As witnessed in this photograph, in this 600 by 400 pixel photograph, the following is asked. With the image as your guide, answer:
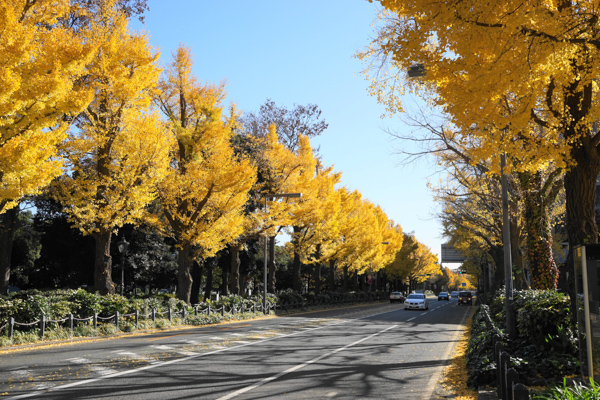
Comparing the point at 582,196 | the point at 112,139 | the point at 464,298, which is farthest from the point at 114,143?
the point at 464,298

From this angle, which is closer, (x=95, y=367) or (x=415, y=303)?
(x=95, y=367)

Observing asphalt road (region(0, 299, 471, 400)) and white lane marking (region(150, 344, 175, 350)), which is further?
white lane marking (region(150, 344, 175, 350))

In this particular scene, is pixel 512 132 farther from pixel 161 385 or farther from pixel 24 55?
pixel 24 55

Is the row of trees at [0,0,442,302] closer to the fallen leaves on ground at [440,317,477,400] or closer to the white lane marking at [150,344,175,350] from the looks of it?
the white lane marking at [150,344,175,350]

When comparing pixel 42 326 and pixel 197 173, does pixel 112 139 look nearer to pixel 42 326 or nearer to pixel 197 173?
pixel 197 173

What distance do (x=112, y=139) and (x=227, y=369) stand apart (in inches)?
454

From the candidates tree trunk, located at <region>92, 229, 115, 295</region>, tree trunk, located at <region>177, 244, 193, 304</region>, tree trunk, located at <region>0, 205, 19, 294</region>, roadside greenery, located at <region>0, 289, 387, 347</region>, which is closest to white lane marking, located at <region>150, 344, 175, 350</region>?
roadside greenery, located at <region>0, 289, 387, 347</region>

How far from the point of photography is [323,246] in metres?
41.0

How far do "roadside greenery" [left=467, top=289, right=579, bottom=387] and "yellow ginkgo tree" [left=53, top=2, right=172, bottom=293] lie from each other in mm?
12496

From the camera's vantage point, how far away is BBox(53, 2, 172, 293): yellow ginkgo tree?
1702 centimetres

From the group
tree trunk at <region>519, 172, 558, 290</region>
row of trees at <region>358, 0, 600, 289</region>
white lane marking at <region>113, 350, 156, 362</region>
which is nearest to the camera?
row of trees at <region>358, 0, 600, 289</region>

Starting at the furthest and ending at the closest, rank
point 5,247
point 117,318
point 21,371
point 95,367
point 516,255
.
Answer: point 5,247, point 516,255, point 117,318, point 95,367, point 21,371

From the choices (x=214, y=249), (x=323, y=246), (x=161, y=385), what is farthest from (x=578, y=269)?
(x=323, y=246)

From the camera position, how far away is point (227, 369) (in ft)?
31.9
